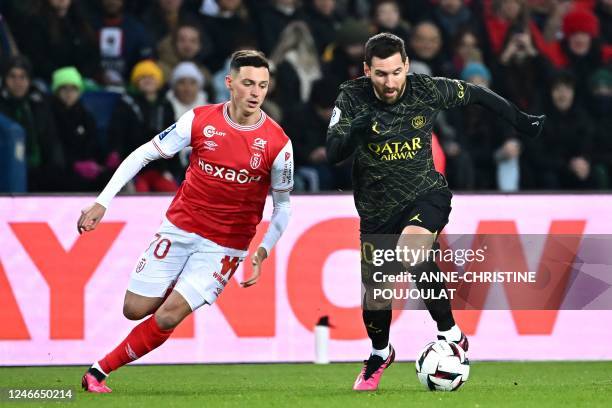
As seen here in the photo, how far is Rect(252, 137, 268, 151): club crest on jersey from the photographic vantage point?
31.2 ft

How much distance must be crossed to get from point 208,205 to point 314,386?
1.64 m

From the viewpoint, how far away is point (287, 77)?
15.7 meters

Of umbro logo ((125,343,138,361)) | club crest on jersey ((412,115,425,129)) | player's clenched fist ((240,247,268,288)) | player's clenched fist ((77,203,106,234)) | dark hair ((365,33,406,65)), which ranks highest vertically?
dark hair ((365,33,406,65))

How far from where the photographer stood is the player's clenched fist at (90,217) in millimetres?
9000

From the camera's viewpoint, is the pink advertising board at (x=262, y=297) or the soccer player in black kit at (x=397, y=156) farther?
the pink advertising board at (x=262, y=297)

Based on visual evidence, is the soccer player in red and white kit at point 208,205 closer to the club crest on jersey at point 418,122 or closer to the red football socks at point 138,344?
the red football socks at point 138,344

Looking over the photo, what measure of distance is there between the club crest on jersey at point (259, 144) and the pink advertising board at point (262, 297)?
319cm

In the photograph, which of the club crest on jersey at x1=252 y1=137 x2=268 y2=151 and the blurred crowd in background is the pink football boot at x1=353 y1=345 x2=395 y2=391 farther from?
the blurred crowd in background

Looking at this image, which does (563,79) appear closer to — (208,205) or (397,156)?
(397,156)

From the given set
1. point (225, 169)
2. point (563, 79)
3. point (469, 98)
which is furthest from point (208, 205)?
point (563, 79)

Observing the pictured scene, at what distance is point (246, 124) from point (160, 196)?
3.22 meters

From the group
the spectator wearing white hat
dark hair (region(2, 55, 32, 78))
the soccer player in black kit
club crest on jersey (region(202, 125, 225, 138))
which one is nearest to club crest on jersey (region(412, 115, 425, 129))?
the soccer player in black kit

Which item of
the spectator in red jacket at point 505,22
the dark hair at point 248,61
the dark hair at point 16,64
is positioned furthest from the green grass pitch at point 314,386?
the spectator in red jacket at point 505,22

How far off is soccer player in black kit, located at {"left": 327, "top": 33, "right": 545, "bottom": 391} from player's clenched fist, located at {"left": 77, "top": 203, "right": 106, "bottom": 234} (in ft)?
5.25
